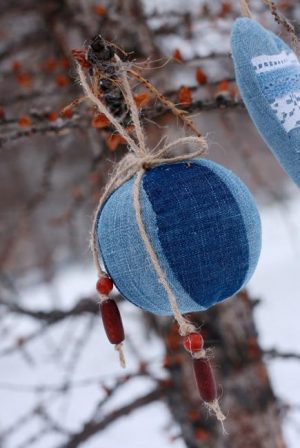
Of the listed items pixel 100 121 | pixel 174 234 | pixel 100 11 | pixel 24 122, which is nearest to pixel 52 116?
pixel 24 122

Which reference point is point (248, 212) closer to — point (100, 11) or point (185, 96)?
point (185, 96)

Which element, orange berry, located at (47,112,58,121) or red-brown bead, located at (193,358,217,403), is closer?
red-brown bead, located at (193,358,217,403)

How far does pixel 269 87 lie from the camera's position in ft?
2.82

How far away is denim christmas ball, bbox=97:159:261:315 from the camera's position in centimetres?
76

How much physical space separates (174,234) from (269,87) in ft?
0.87

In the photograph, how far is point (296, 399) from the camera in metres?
4.52

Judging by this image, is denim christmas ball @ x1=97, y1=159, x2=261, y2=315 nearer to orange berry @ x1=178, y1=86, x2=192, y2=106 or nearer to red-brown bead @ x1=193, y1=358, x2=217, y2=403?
red-brown bead @ x1=193, y1=358, x2=217, y2=403

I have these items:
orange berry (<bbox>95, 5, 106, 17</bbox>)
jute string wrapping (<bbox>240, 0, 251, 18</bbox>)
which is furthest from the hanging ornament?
orange berry (<bbox>95, 5, 106, 17</bbox>)

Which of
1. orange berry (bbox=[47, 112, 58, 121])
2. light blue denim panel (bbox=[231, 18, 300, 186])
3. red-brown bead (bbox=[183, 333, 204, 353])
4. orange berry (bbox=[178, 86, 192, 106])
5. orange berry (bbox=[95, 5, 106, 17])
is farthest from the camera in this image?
orange berry (bbox=[95, 5, 106, 17])

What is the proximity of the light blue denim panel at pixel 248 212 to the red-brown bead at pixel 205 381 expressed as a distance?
0.13 meters

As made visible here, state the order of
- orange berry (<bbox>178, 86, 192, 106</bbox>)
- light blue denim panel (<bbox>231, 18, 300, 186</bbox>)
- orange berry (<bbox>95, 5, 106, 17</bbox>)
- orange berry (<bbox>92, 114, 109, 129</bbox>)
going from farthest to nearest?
orange berry (<bbox>95, 5, 106, 17</bbox>)
orange berry (<bbox>178, 86, 192, 106</bbox>)
orange berry (<bbox>92, 114, 109, 129</bbox>)
light blue denim panel (<bbox>231, 18, 300, 186</bbox>)

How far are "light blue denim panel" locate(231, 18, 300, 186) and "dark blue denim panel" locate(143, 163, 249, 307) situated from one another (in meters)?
0.15

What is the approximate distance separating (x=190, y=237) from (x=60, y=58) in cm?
182

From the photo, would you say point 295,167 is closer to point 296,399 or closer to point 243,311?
point 243,311
